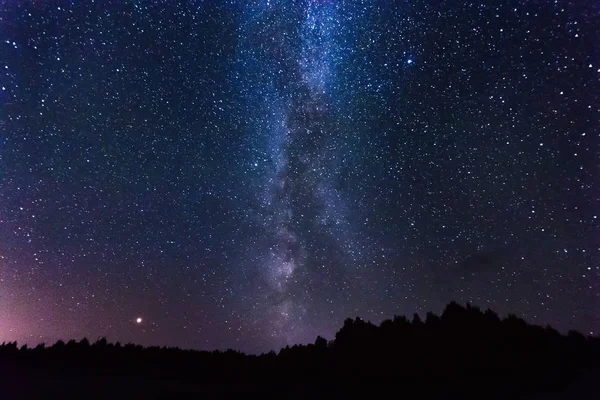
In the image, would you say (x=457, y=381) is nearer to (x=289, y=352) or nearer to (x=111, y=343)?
(x=289, y=352)

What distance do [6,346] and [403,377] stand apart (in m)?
19.0

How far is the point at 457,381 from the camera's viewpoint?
610 inches

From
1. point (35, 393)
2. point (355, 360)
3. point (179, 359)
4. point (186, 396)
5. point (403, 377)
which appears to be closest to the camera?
point (35, 393)

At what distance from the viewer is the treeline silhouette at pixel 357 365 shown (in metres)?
15.1

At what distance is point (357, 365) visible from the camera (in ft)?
60.2

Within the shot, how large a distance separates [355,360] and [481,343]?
18.6ft

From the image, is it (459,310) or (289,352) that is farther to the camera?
(289,352)

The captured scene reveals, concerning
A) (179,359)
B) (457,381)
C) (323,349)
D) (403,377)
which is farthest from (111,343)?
(457,381)

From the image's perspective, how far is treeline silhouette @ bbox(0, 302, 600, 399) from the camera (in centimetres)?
1509

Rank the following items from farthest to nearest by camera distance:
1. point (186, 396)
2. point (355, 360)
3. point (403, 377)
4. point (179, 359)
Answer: point (179, 359) → point (355, 360) → point (403, 377) → point (186, 396)

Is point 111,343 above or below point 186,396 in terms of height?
above

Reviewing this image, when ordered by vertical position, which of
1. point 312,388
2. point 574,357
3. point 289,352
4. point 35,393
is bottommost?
point 35,393

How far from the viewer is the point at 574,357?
16.1 metres

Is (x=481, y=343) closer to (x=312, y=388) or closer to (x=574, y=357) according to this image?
(x=574, y=357)
